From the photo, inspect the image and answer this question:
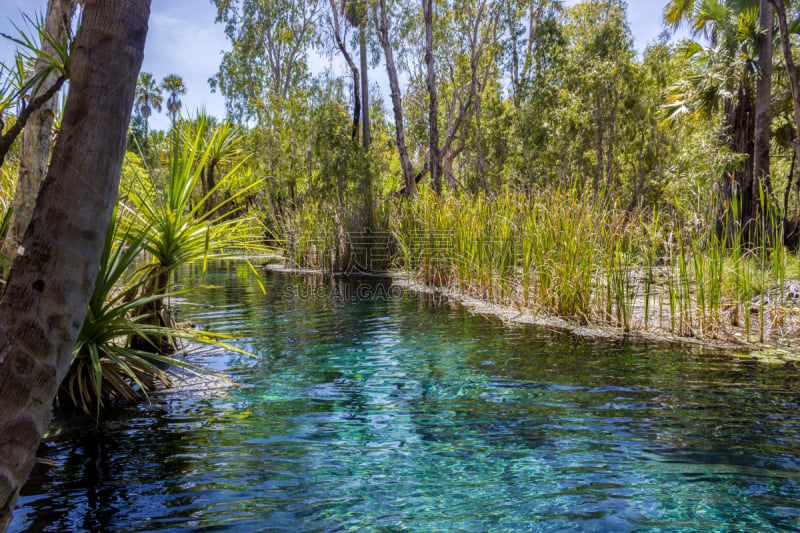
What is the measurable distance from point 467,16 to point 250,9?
1054cm

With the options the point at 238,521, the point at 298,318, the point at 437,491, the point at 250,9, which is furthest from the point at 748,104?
the point at 250,9

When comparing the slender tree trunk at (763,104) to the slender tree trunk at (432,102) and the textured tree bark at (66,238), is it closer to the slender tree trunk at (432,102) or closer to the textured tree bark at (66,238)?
the slender tree trunk at (432,102)

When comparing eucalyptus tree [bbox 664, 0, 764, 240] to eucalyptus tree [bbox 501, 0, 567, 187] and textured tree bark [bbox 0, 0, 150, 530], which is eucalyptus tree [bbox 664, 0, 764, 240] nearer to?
eucalyptus tree [bbox 501, 0, 567, 187]

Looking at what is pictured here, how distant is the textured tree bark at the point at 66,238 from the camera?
52.4 inches

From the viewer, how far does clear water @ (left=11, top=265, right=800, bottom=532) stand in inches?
99.6

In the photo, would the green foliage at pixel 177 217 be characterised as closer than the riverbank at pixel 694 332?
Yes

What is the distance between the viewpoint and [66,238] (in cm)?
141

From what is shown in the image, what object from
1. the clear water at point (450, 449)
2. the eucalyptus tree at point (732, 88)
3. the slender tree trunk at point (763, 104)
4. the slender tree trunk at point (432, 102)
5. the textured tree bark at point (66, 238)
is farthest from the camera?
the slender tree trunk at point (432, 102)

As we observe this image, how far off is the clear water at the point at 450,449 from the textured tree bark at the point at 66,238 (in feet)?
4.34

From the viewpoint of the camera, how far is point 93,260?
148cm

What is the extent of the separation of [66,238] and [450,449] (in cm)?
252

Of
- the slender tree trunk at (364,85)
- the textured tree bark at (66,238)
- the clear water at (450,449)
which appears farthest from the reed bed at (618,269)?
the slender tree trunk at (364,85)

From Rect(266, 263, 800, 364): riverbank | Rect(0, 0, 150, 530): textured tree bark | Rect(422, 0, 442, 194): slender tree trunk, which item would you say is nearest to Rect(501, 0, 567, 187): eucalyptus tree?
Rect(422, 0, 442, 194): slender tree trunk

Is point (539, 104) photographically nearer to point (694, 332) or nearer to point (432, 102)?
point (432, 102)
